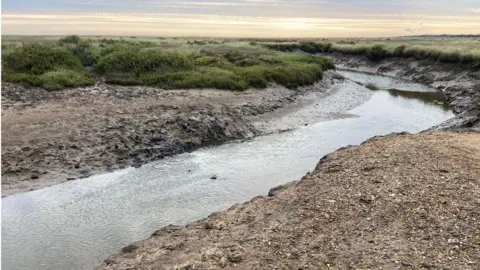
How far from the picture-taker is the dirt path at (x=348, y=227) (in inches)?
350

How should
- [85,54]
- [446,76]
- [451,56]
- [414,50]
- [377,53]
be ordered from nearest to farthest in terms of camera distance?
1. [85,54]
2. [446,76]
3. [451,56]
4. [414,50]
5. [377,53]

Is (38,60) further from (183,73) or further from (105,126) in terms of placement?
(105,126)

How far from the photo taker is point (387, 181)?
12.6 m

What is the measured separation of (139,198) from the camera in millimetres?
Answer: 15000

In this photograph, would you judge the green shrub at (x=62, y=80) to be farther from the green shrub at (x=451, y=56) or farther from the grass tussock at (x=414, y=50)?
the green shrub at (x=451, y=56)

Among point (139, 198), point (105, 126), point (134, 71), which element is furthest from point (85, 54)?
point (139, 198)

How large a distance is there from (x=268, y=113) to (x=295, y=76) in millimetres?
10932

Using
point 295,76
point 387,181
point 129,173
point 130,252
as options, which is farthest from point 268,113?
point 130,252

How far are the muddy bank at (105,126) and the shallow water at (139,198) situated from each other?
1.01 m

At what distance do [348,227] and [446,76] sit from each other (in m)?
46.0

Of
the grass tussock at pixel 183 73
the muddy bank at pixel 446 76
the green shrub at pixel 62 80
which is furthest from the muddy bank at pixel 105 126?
the muddy bank at pixel 446 76

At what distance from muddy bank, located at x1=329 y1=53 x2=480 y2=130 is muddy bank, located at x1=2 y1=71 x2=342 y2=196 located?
10.8 m

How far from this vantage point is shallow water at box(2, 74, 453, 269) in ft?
37.7

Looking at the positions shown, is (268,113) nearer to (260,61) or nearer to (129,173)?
(129,173)
